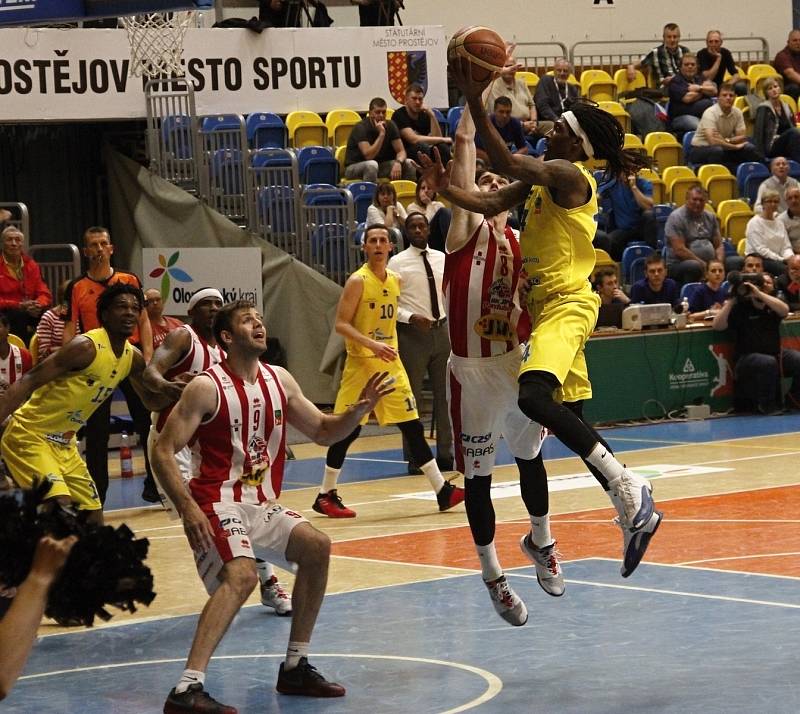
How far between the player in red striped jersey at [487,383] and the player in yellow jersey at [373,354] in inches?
152

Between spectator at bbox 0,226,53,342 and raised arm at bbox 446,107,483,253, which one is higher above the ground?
raised arm at bbox 446,107,483,253

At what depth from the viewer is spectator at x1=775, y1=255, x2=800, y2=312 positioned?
18.6 m

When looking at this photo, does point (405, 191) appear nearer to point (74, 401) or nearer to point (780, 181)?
point (780, 181)

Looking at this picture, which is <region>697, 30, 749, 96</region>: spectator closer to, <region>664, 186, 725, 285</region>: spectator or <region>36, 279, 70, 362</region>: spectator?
<region>664, 186, 725, 285</region>: spectator

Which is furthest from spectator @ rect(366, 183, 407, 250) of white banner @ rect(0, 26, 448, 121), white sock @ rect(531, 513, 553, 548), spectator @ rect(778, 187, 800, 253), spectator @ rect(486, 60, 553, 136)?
white sock @ rect(531, 513, 553, 548)

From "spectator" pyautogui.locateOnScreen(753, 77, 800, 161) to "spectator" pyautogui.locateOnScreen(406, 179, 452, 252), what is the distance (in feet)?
25.0

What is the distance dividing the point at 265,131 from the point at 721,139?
680 centimetres

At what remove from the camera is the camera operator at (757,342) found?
17.4m

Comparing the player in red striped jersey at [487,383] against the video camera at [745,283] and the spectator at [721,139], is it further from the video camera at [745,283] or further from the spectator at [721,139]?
the spectator at [721,139]

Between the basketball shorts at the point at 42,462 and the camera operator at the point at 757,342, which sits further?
the camera operator at the point at 757,342

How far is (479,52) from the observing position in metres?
7.15

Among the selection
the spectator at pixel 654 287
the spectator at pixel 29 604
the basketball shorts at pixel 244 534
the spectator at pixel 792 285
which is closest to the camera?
the spectator at pixel 29 604

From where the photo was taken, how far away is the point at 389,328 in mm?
12625

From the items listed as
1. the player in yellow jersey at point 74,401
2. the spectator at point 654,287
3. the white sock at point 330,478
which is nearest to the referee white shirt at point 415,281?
the white sock at point 330,478
